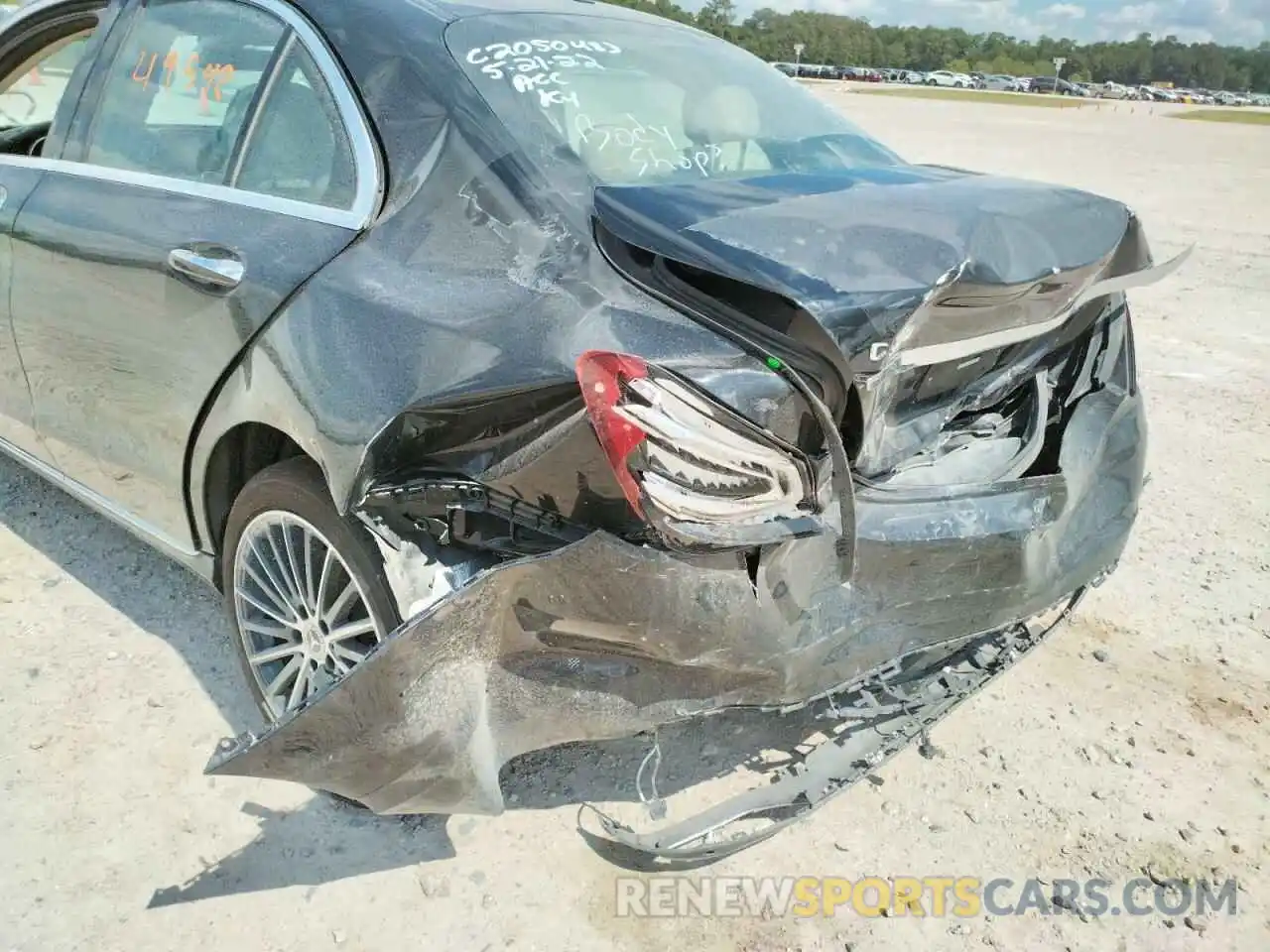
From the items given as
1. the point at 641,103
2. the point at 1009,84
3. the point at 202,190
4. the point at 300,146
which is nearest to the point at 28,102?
the point at 202,190

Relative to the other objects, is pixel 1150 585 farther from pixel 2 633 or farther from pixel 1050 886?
pixel 2 633

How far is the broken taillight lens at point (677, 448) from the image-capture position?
170cm

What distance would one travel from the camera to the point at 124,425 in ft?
9.46

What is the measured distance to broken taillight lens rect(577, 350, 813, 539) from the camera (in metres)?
1.70

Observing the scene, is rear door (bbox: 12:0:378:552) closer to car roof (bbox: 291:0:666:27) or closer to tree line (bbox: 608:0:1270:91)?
car roof (bbox: 291:0:666:27)

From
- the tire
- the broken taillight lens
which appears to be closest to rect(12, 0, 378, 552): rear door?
the tire

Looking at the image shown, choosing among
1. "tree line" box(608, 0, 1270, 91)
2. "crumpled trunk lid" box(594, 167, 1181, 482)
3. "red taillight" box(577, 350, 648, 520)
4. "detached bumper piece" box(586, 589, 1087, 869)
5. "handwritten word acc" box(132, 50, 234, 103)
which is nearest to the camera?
"red taillight" box(577, 350, 648, 520)

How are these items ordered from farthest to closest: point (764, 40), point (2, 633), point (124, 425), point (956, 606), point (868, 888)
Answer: point (764, 40) < point (2, 633) < point (124, 425) < point (868, 888) < point (956, 606)

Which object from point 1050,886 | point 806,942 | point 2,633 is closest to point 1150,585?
point 1050,886

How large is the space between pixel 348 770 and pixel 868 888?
→ 123cm

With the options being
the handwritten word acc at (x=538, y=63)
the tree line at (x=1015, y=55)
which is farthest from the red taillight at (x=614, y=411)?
the tree line at (x=1015, y=55)

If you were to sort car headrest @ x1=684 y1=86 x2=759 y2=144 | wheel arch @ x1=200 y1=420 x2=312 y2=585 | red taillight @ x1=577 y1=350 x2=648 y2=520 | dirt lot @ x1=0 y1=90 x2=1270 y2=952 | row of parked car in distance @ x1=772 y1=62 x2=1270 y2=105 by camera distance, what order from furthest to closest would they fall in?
row of parked car in distance @ x1=772 y1=62 x2=1270 y2=105 → car headrest @ x1=684 y1=86 x2=759 y2=144 → wheel arch @ x1=200 y1=420 x2=312 y2=585 → dirt lot @ x1=0 y1=90 x2=1270 y2=952 → red taillight @ x1=577 y1=350 x2=648 y2=520

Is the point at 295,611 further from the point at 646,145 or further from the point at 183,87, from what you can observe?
the point at 183,87

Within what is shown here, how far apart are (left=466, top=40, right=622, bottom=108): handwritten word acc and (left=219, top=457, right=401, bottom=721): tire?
0.99 metres
